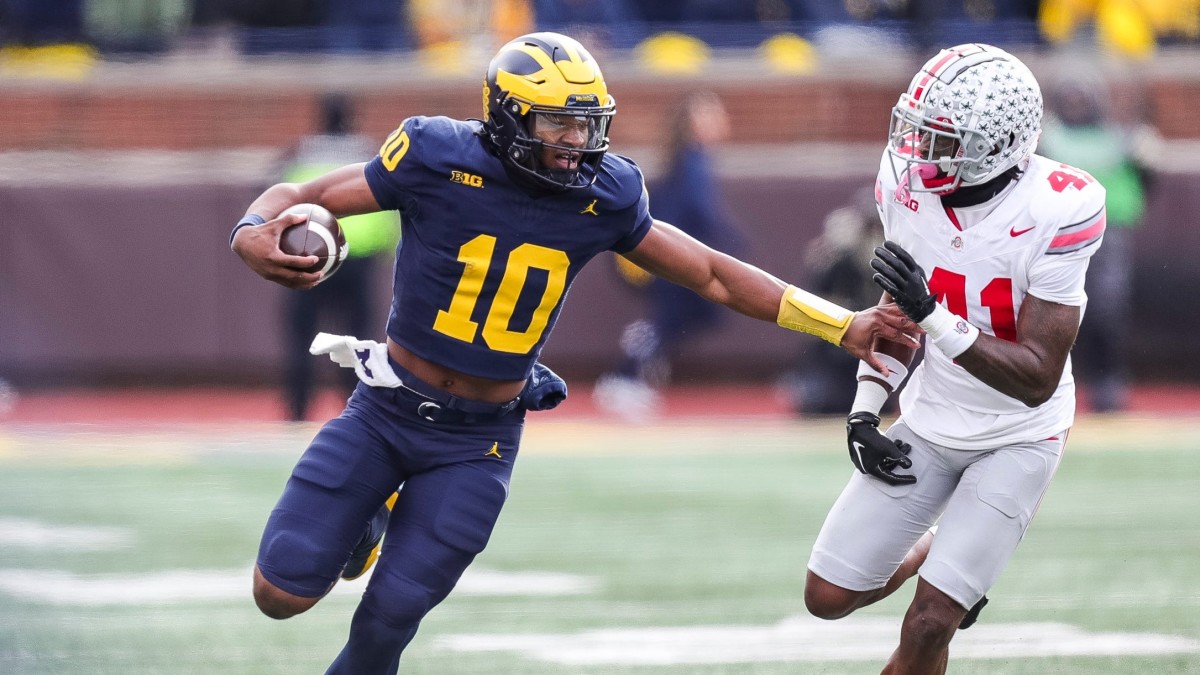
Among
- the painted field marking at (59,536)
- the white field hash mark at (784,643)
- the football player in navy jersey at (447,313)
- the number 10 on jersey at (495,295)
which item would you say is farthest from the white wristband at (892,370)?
the painted field marking at (59,536)

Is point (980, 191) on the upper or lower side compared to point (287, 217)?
upper

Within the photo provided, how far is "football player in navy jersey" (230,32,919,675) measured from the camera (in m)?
4.83

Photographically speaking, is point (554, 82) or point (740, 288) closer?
point (554, 82)

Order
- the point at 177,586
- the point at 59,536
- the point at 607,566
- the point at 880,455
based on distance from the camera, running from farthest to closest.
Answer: the point at 59,536
the point at 607,566
the point at 177,586
the point at 880,455

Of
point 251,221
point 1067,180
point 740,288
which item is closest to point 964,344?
point 1067,180

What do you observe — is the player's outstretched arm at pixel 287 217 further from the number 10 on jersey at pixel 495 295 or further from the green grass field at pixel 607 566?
the green grass field at pixel 607 566

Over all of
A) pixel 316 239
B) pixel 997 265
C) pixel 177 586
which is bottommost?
pixel 177 586

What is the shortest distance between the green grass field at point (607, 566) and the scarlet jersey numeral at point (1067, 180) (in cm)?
178

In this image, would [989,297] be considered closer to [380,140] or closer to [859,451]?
[859,451]

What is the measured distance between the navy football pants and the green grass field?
1.01m

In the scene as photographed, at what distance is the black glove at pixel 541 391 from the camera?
518cm

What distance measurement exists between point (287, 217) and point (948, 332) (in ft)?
6.27

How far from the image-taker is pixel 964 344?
4.73m

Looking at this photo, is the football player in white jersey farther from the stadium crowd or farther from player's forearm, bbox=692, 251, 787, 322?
the stadium crowd
